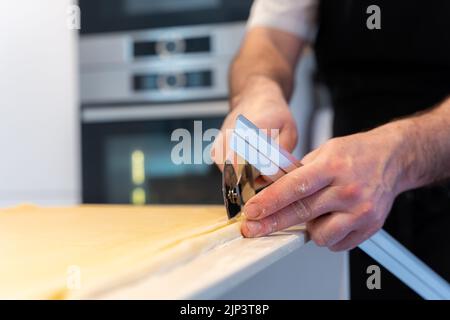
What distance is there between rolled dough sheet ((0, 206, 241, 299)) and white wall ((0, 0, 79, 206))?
0.71 meters

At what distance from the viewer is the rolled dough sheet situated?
0.30m

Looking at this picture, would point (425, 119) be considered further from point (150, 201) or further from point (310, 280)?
point (150, 201)

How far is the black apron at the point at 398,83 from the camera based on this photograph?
2.75ft

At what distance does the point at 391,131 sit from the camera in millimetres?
553

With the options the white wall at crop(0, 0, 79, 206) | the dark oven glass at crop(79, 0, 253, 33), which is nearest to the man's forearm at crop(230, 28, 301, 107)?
the dark oven glass at crop(79, 0, 253, 33)

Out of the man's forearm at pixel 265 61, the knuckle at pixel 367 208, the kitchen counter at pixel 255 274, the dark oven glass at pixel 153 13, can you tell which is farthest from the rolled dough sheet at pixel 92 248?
the dark oven glass at pixel 153 13

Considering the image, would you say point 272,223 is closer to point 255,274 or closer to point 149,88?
point 255,274

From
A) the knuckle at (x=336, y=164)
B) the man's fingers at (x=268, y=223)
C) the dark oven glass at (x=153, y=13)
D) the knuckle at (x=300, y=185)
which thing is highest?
the dark oven glass at (x=153, y=13)

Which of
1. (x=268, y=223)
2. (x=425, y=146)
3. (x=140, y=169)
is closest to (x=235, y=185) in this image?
(x=268, y=223)

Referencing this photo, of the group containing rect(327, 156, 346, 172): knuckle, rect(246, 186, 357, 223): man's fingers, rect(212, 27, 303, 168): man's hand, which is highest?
rect(212, 27, 303, 168): man's hand

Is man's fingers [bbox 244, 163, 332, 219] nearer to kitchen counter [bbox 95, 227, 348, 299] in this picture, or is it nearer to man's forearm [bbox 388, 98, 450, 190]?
kitchen counter [bbox 95, 227, 348, 299]

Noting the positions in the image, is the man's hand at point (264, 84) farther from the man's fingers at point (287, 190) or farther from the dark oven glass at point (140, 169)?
the dark oven glass at point (140, 169)

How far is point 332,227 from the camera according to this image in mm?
490

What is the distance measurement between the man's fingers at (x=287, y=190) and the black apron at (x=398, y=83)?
414 mm
